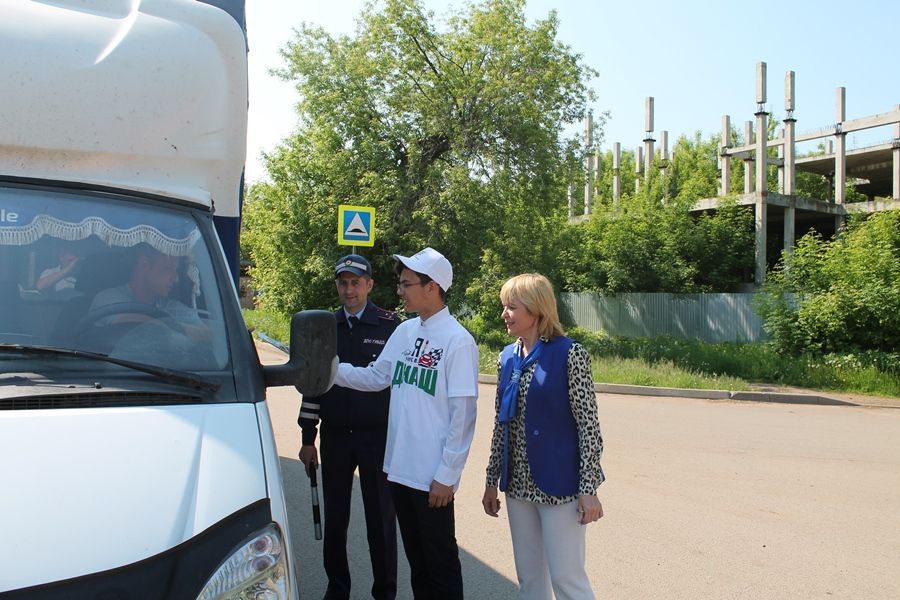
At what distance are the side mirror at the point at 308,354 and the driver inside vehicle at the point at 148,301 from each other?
31 cm

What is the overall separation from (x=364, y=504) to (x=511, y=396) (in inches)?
53.1

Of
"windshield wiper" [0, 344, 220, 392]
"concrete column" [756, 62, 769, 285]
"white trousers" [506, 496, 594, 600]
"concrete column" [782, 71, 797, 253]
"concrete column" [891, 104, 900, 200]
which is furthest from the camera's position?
"concrete column" [891, 104, 900, 200]

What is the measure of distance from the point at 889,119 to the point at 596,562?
27.9 m

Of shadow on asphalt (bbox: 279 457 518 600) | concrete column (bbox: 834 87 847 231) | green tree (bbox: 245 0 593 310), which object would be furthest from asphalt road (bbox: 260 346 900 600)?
concrete column (bbox: 834 87 847 231)

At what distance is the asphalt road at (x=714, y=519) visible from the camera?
15.8 feet

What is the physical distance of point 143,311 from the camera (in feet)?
9.12

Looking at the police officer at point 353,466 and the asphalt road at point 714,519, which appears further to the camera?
the asphalt road at point 714,519

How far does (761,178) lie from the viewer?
1019 inches

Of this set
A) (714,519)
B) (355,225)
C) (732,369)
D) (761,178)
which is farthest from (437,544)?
(761,178)

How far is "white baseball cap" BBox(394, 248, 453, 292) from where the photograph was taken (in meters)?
3.66

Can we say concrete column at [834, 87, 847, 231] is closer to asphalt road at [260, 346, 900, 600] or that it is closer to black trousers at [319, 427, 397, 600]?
asphalt road at [260, 346, 900, 600]

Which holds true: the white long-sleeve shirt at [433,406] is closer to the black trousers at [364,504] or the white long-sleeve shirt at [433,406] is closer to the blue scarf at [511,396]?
the blue scarf at [511,396]

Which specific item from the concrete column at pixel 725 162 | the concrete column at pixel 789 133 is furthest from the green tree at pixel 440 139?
the concrete column at pixel 725 162

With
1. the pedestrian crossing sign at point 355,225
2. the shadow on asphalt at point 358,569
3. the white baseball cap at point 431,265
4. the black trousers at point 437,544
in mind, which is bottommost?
the shadow on asphalt at point 358,569
